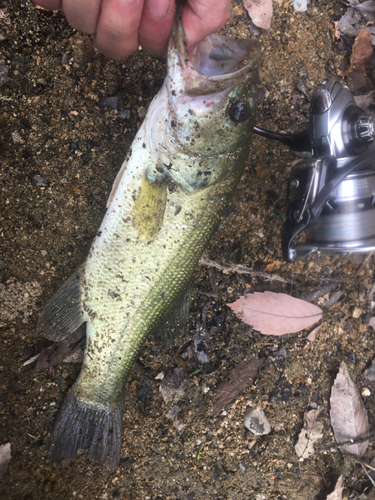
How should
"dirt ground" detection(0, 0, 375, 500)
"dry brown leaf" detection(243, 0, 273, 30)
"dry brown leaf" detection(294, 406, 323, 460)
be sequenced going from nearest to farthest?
"dirt ground" detection(0, 0, 375, 500) < "dry brown leaf" detection(243, 0, 273, 30) < "dry brown leaf" detection(294, 406, 323, 460)

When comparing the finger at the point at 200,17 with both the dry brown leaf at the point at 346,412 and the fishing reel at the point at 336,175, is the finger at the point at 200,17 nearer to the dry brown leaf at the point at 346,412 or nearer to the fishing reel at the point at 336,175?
the fishing reel at the point at 336,175

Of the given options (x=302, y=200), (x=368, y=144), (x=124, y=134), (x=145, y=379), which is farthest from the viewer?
(x=145, y=379)

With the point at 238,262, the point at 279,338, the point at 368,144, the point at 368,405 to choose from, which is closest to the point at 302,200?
the point at 368,144

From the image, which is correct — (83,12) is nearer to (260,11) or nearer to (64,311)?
(260,11)

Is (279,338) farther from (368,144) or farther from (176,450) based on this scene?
(368,144)

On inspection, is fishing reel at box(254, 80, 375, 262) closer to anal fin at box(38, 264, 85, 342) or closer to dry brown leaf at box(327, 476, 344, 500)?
anal fin at box(38, 264, 85, 342)

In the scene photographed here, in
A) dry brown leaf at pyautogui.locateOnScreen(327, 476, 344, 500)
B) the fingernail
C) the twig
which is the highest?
the fingernail

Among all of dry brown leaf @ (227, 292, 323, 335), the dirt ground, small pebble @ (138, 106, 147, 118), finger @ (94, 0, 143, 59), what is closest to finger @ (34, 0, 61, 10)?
finger @ (94, 0, 143, 59)

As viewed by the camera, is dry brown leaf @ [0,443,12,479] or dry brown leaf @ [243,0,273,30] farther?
dry brown leaf @ [243,0,273,30]
